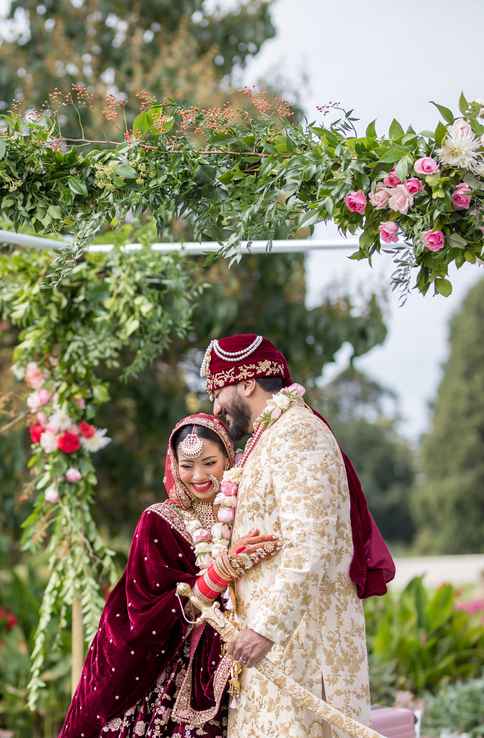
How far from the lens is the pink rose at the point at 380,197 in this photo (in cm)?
343

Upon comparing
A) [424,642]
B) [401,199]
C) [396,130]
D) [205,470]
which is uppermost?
[396,130]

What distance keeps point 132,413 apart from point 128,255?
3.66 metres

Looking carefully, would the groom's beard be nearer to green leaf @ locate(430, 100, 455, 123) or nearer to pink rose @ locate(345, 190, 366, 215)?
pink rose @ locate(345, 190, 366, 215)

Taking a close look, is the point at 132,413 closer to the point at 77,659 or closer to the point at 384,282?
the point at 384,282

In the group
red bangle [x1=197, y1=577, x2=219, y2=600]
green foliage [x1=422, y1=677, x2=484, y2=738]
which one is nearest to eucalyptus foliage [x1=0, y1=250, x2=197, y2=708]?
red bangle [x1=197, y1=577, x2=219, y2=600]

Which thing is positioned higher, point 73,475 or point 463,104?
point 463,104

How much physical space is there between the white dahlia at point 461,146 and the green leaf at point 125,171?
A: 1.08 metres

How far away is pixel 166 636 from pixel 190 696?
23 centimetres

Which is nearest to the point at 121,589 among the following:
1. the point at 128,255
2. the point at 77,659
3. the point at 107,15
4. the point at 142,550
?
the point at 142,550

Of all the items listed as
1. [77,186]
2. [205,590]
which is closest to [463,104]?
[77,186]

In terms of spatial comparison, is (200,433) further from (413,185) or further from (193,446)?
(413,185)

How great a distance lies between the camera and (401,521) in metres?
29.9

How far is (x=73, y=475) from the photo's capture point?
5.86 m

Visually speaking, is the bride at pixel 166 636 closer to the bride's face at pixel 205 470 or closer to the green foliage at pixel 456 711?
the bride's face at pixel 205 470
